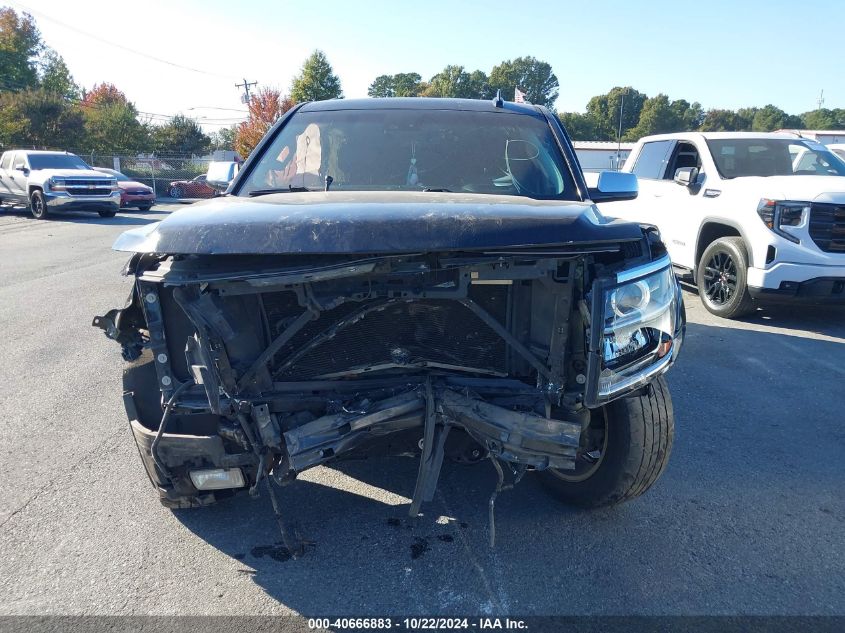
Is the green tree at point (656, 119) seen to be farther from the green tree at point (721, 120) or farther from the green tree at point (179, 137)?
the green tree at point (179, 137)

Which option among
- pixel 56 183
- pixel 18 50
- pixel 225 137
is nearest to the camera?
pixel 56 183

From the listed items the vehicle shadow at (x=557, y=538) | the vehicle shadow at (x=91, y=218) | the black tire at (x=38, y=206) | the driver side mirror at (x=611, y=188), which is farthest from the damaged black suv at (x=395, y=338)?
the black tire at (x=38, y=206)

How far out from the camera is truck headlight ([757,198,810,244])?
6359mm

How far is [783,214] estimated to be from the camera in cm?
643

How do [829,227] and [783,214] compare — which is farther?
[783,214]

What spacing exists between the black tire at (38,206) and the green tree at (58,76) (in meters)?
44.8

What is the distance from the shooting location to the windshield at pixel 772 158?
7.68 metres

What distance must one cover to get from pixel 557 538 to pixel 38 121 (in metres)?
39.9

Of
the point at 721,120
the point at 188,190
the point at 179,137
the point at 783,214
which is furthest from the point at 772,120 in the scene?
the point at 783,214

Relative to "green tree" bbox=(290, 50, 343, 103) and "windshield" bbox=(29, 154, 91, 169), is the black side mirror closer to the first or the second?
"windshield" bbox=(29, 154, 91, 169)

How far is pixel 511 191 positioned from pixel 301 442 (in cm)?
185

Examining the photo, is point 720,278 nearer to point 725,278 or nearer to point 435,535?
point 725,278

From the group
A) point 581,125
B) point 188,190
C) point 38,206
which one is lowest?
point 188,190

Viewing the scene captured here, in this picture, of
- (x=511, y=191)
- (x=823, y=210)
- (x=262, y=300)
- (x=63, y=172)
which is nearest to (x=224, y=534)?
(x=262, y=300)
